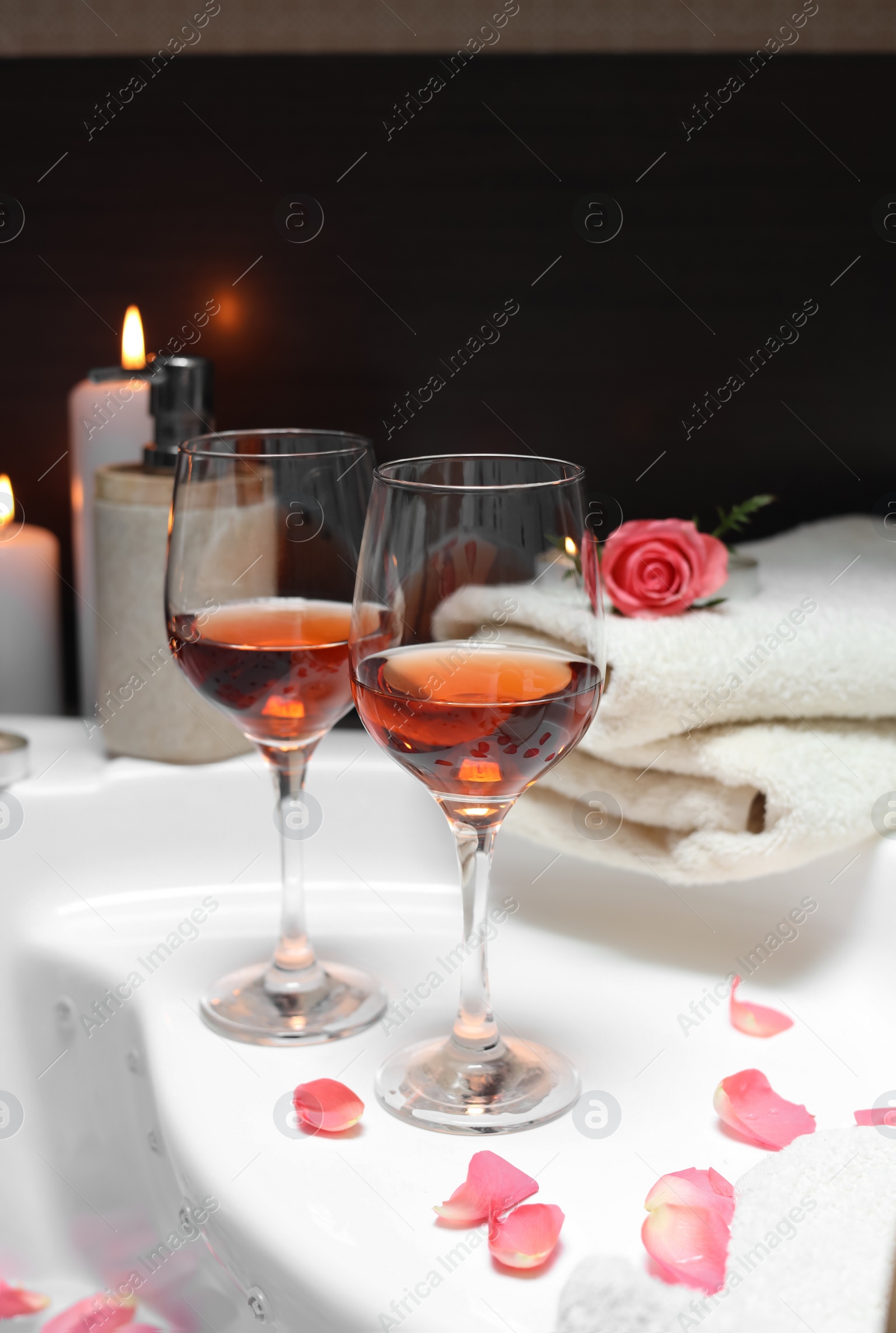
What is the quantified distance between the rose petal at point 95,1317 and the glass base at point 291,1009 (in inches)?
5.9

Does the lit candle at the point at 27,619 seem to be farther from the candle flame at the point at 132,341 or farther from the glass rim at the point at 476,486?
the glass rim at the point at 476,486

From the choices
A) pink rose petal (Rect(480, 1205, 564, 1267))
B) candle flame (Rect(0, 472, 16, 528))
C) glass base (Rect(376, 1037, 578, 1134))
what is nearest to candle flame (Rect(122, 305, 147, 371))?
candle flame (Rect(0, 472, 16, 528))

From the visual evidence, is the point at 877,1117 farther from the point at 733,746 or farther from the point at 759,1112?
the point at 733,746

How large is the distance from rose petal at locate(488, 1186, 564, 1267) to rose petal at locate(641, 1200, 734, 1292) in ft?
0.11

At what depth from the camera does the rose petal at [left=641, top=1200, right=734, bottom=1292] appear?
416 mm

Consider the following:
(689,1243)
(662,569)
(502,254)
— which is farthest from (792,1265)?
(502,254)

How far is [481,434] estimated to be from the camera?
Result: 89 cm

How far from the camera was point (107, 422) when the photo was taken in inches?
33.3

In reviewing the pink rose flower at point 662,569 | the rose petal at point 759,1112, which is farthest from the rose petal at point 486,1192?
the pink rose flower at point 662,569

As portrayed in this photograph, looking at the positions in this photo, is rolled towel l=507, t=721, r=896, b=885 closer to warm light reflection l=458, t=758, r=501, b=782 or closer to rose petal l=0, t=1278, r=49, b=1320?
warm light reflection l=458, t=758, r=501, b=782

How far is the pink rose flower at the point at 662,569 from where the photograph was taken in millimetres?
687

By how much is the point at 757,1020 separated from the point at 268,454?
376 mm

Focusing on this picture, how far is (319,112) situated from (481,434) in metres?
0.25

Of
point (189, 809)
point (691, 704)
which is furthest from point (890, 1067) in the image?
point (189, 809)
